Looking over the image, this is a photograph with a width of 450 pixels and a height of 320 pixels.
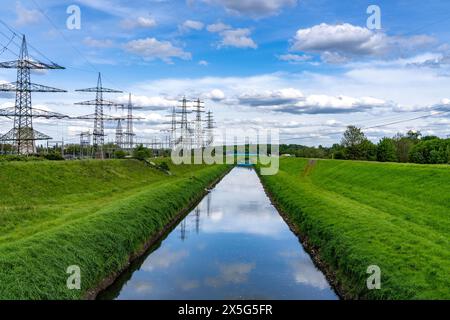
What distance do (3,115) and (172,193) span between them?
72.0 ft

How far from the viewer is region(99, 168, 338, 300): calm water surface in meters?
15.6

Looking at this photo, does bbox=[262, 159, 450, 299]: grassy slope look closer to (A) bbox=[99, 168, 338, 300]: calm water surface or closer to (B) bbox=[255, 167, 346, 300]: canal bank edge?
(B) bbox=[255, 167, 346, 300]: canal bank edge

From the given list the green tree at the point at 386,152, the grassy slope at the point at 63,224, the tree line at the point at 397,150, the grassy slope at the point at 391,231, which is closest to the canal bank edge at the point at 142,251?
the grassy slope at the point at 63,224

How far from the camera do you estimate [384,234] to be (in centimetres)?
1711

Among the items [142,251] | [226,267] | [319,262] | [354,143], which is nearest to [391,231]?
[319,262]

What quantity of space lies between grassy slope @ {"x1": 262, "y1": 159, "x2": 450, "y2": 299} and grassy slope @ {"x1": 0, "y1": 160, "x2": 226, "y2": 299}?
8.77 m

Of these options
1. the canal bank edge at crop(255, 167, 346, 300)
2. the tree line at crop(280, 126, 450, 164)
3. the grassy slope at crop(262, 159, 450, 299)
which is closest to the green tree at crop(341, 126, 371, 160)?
the tree line at crop(280, 126, 450, 164)

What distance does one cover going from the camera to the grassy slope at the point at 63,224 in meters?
12.6

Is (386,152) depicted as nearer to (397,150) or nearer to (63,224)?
(397,150)

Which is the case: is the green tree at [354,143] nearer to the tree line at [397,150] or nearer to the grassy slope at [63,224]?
the tree line at [397,150]

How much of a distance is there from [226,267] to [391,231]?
7.08 metres

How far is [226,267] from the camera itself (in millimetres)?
18609

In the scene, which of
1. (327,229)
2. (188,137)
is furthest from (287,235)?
(188,137)
